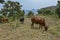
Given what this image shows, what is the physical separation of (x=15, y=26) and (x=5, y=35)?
8.19 ft

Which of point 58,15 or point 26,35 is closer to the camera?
point 26,35

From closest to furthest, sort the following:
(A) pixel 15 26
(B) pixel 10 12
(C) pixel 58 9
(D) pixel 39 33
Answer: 1. (D) pixel 39 33
2. (A) pixel 15 26
3. (C) pixel 58 9
4. (B) pixel 10 12

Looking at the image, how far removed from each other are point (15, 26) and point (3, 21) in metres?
4.56

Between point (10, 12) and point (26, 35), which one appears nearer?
point (26, 35)

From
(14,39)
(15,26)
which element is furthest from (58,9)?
(14,39)

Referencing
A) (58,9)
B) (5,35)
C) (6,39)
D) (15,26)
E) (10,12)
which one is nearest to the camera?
(6,39)

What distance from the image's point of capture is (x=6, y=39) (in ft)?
35.5

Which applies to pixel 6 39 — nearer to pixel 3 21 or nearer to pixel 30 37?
pixel 30 37

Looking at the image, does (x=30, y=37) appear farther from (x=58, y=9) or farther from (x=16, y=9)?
(x=16, y=9)

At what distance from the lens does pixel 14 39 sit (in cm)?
1085

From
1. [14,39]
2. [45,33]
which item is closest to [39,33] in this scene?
[45,33]

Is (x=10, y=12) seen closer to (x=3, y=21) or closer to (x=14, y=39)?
(x=3, y=21)

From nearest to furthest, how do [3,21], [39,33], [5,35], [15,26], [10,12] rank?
[5,35] → [39,33] → [15,26] → [3,21] → [10,12]

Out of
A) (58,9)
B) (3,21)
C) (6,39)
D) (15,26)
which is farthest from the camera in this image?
(58,9)
